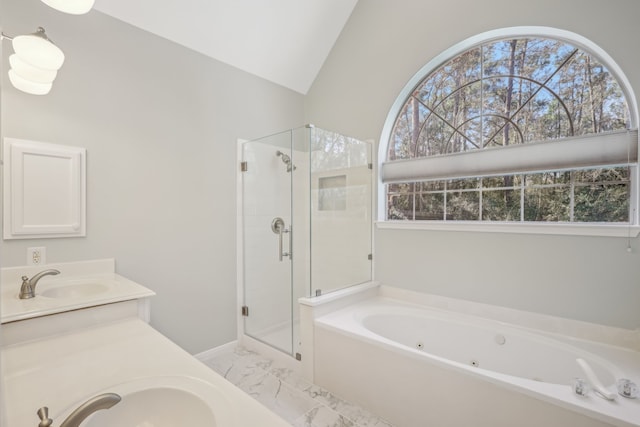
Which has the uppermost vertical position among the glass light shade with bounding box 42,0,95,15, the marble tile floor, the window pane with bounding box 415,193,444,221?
the glass light shade with bounding box 42,0,95,15

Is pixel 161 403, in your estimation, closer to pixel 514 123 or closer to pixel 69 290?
pixel 69 290

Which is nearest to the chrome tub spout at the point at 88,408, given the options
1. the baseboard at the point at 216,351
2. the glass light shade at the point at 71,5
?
the glass light shade at the point at 71,5

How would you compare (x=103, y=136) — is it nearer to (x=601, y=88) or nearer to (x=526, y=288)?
(x=526, y=288)

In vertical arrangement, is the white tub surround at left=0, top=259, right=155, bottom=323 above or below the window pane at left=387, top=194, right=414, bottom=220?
below

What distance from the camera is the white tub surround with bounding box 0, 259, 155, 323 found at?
144 cm

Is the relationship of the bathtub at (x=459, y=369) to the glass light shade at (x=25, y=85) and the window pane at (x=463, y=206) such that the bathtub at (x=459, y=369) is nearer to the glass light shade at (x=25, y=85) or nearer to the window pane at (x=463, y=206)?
the window pane at (x=463, y=206)

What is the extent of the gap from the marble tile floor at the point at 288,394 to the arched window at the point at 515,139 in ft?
5.21

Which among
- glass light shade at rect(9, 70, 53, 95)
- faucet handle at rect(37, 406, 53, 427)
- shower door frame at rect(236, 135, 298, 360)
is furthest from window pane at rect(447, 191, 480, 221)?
glass light shade at rect(9, 70, 53, 95)

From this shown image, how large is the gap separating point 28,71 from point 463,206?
9.20 feet

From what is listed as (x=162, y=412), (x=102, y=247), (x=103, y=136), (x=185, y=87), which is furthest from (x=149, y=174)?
(x=162, y=412)

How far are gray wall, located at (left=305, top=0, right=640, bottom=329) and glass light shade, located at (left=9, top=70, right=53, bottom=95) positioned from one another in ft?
7.53

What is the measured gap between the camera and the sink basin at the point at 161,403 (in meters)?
0.97

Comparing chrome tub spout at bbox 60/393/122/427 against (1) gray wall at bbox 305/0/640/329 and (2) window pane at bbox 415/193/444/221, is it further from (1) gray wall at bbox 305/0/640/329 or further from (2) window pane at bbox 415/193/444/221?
(2) window pane at bbox 415/193/444/221

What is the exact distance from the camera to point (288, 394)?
2258mm
